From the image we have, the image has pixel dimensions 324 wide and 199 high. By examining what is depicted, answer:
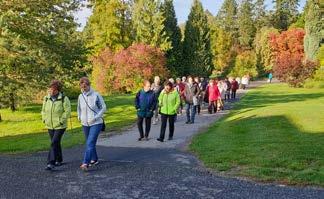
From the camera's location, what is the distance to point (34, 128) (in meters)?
23.4

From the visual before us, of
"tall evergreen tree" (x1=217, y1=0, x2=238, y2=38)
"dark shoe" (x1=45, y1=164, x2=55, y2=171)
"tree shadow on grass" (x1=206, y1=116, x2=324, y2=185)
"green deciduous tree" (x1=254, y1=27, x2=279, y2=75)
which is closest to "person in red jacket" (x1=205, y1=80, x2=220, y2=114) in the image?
"tree shadow on grass" (x1=206, y1=116, x2=324, y2=185)

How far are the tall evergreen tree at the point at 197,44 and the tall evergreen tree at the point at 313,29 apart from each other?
1279 centimetres

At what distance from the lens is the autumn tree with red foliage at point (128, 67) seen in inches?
1698

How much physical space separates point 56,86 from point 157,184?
2.98 metres

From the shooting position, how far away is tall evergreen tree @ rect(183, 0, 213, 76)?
193 ft

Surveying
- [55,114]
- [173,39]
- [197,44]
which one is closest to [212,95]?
[55,114]

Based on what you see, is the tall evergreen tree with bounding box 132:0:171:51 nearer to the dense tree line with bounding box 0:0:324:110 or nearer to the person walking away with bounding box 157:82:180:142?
the dense tree line with bounding box 0:0:324:110

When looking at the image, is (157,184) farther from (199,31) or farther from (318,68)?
(199,31)

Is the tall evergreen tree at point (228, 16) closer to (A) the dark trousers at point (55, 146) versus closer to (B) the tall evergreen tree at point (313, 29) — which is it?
(B) the tall evergreen tree at point (313, 29)

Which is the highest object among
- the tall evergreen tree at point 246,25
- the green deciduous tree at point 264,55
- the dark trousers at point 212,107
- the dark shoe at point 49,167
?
the tall evergreen tree at point 246,25

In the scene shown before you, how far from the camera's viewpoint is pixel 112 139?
14719 mm

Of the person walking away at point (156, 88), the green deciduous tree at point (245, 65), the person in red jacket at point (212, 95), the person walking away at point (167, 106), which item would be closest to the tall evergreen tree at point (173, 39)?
the green deciduous tree at point (245, 65)

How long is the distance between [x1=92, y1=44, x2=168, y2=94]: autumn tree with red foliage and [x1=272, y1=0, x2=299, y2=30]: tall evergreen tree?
72366mm

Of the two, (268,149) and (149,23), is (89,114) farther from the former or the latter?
(149,23)
